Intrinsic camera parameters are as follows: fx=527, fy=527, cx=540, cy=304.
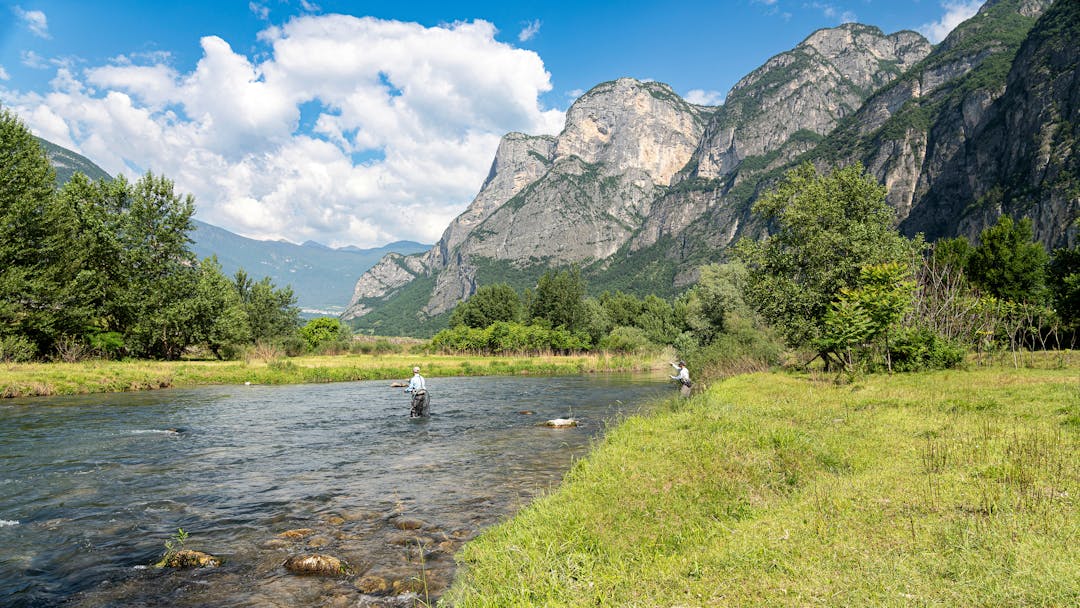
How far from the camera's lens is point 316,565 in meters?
8.75

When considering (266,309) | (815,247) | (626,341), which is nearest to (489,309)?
(626,341)

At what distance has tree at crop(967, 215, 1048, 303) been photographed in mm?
54062

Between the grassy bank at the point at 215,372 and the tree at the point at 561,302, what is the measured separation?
81.6 ft

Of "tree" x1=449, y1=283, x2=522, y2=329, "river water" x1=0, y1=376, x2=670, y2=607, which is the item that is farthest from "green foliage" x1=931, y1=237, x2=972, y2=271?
"tree" x1=449, y1=283, x2=522, y2=329

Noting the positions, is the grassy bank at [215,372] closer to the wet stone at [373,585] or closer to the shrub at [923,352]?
the wet stone at [373,585]

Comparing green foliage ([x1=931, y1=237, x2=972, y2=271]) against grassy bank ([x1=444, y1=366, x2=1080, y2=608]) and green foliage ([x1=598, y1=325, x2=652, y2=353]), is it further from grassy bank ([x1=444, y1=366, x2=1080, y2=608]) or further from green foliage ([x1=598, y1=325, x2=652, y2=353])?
grassy bank ([x1=444, y1=366, x2=1080, y2=608])

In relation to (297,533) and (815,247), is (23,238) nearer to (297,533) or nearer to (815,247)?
(297,533)

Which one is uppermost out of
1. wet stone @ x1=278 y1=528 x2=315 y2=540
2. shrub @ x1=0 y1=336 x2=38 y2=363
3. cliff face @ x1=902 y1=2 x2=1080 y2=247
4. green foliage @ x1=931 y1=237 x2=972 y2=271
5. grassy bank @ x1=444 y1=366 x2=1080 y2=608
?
cliff face @ x1=902 y1=2 x2=1080 y2=247

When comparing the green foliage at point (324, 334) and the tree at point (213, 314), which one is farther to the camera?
the green foliage at point (324, 334)

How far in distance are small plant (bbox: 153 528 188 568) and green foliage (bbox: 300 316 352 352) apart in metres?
78.8

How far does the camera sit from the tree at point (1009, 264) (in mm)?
54062

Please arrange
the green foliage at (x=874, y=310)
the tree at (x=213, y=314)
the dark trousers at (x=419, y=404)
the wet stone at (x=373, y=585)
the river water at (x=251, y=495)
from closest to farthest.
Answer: the wet stone at (x=373, y=585) → the river water at (x=251, y=495) → the dark trousers at (x=419, y=404) → the green foliage at (x=874, y=310) → the tree at (x=213, y=314)

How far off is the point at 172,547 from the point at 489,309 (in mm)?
94515

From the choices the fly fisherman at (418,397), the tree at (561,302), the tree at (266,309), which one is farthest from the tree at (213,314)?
the tree at (561,302)
